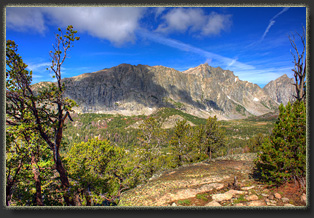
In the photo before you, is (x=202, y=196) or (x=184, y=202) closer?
(x=184, y=202)

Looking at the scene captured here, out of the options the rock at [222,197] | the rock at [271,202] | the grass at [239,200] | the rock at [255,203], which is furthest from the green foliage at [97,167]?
the rock at [271,202]

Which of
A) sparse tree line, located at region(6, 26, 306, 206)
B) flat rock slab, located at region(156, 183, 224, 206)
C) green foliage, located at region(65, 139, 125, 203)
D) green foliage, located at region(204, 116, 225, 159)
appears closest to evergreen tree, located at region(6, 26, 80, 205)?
sparse tree line, located at region(6, 26, 306, 206)

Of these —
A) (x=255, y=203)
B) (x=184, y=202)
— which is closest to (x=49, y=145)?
(x=184, y=202)

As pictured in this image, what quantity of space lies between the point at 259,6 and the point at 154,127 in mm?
19257

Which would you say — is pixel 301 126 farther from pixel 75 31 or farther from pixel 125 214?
pixel 75 31

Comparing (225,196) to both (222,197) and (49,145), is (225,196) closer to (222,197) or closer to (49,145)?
(222,197)

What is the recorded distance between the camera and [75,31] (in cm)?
697

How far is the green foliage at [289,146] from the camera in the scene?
8.47 m

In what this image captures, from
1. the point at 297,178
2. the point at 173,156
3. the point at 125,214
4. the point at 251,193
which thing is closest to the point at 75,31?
the point at 125,214

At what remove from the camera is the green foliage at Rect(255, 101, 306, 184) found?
8.47 metres

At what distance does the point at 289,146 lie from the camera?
29.6ft

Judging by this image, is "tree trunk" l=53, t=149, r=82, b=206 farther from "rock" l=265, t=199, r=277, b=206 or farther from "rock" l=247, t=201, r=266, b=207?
"rock" l=265, t=199, r=277, b=206

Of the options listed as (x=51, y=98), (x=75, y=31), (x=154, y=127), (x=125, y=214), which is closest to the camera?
(x=125, y=214)

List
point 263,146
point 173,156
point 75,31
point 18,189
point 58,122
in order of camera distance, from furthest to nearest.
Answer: point 173,156, point 263,146, point 18,189, point 58,122, point 75,31
